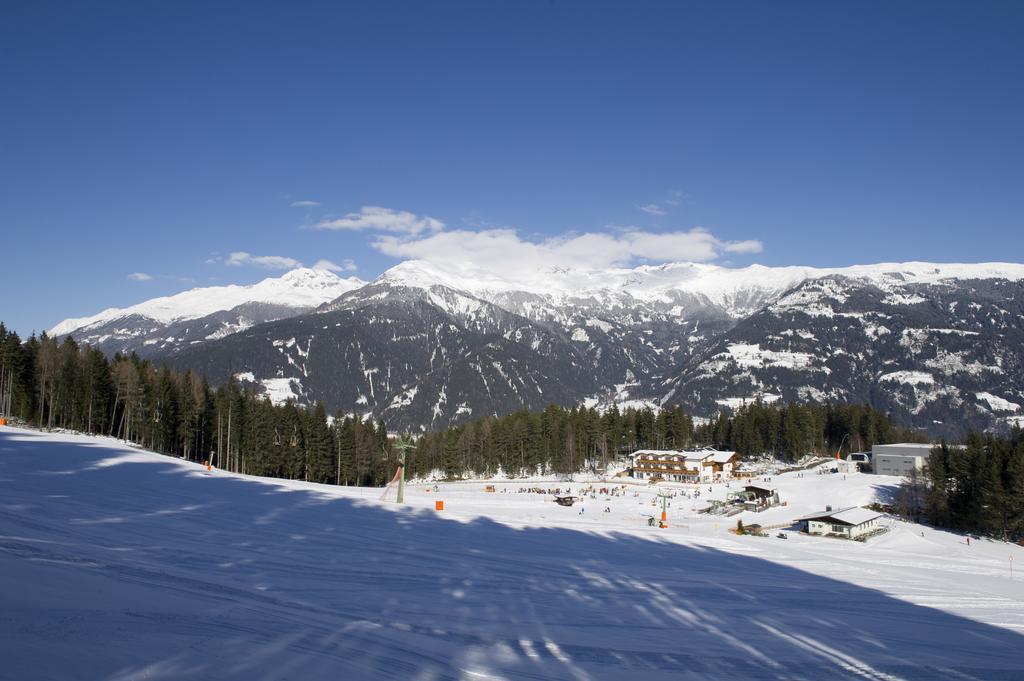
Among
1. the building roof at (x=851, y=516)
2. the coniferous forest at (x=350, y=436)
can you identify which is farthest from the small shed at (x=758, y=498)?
the coniferous forest at (x=350, y=436)

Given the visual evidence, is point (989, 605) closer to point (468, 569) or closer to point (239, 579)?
point (468, 569)

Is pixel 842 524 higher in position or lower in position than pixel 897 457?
lower

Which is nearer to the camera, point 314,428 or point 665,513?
point 665,513

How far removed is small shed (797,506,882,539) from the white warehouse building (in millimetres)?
44077

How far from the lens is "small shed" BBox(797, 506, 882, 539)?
166ft

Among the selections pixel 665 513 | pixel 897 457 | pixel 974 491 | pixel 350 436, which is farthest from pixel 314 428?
pixel 897 457


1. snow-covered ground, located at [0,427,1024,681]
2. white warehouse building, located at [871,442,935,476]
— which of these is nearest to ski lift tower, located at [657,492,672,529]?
snow-covered ground, located at [0,427,1024,681]

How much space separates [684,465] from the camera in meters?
94.7

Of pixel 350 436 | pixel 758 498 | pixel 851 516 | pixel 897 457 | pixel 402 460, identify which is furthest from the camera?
pixel 897 457

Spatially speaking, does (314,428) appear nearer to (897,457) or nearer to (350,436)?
(350,436)

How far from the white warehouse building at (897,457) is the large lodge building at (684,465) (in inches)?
829

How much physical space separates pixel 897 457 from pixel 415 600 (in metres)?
100

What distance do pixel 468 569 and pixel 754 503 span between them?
5491 cm

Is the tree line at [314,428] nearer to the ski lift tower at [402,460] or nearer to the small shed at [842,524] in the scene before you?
the ski lift tower at [402,460]
